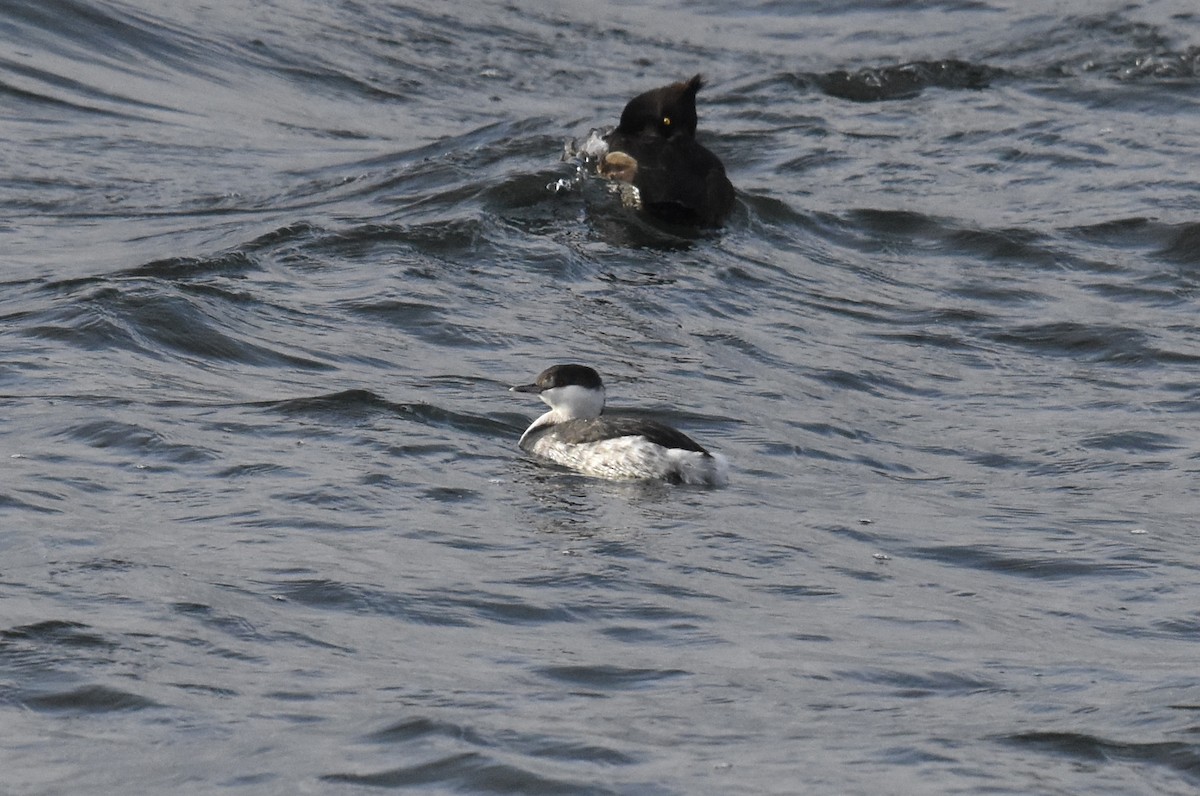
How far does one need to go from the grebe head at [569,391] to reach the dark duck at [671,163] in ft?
17.5

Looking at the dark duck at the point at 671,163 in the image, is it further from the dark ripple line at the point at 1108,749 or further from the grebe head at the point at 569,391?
the dark ripple line at the point at 1108,749

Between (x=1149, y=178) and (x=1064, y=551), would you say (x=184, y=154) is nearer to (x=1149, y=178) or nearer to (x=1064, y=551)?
(x=1149, y=178)

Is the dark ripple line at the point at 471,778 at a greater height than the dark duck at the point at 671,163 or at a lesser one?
lesser

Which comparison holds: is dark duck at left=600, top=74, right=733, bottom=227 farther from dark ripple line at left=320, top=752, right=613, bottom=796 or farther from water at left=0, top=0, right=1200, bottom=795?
dark ripple line at left=320, top=752, right=613, bottom=796

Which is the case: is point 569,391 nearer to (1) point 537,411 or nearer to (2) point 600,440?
(2) point 600,440

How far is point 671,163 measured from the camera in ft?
52.2

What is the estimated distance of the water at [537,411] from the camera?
258 inches

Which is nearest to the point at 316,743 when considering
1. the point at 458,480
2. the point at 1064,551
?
the point at 458,480

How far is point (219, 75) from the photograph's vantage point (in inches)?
822

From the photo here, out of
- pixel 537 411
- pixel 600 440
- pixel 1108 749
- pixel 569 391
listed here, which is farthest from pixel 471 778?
pixel 537 411

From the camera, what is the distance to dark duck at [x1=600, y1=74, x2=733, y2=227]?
1582 centimetres

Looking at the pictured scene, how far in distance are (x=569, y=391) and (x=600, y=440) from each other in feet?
1.80

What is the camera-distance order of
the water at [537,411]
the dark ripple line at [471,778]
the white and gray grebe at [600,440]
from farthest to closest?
the white and gray grebe at [600,440], the water at [537,411], the dark ripple line at [471,778]

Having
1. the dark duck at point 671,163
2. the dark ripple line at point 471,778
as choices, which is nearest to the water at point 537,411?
the dark ripple line at point 471,778
